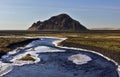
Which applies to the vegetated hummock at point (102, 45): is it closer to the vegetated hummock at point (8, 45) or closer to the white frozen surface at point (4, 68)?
the vegetated hummock at point (8, 45)

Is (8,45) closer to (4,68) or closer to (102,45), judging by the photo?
(102,45)

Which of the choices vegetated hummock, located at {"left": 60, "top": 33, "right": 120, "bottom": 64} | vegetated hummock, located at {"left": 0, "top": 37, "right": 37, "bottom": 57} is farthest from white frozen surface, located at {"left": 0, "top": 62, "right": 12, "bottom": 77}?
vegetated hummock, located at {"left": 60, "top": 33, "right": 120, "bottom": 64}

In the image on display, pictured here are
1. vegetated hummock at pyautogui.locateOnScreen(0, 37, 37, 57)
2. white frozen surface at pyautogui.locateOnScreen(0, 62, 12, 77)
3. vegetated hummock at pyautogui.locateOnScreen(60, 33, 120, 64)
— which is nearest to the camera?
white frozen surface at pyautogui.locateOnScreen(0, 62, 12, 77)

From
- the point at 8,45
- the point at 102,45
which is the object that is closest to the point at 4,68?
the point at 8,45

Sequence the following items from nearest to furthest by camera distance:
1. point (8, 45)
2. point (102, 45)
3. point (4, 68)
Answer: point (4, 68) < point (102, 45) < point (8, 45)

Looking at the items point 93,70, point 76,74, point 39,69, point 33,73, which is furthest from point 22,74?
point 93,70

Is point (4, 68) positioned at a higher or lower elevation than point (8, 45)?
lower

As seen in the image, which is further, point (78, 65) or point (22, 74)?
point (78, 65)

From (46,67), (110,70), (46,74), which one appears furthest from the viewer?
(46,67)

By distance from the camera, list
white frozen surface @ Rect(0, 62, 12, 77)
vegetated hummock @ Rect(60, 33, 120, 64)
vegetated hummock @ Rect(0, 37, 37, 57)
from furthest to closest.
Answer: vegetated hummock @ Rect(0, 37, 37, 57)
vegetated hummock @ Rect(60, 33, 120, 64)
white frozen surface @ Rect(0, 62, 12, 77)

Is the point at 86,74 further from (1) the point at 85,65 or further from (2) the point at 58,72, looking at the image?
(1) the point at 85,65

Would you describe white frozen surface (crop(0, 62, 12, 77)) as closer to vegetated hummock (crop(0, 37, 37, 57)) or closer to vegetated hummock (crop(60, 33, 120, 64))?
vegetated hummock (crop(0, 37, 37, 57))
